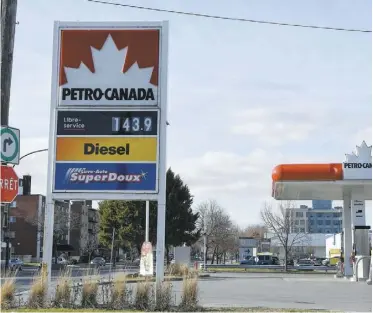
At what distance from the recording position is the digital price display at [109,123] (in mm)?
13703

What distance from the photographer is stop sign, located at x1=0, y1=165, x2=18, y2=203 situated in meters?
11.0

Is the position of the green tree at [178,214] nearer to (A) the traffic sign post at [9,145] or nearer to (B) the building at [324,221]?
(A) the traffic sign post at [9,145]

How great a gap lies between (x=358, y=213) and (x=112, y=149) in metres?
19.5

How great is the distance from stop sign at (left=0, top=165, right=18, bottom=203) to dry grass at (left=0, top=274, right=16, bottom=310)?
257 cm

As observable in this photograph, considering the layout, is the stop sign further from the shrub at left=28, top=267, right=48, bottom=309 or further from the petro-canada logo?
the petro-canada logo

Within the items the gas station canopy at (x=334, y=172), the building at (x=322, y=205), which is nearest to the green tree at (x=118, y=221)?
the gas station canopy at (x=334, y=172)

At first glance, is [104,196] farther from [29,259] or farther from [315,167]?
[29,259]

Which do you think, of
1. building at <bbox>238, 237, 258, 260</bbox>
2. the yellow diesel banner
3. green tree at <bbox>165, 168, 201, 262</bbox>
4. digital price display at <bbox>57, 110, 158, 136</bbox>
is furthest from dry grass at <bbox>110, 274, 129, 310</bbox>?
building at <bbox>238, 237, 258, 260</bbox>

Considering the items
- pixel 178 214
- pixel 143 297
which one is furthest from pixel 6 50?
pixel 178 214

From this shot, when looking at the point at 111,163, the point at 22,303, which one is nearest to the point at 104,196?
the point at 111,163

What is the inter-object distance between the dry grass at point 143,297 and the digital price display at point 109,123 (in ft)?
11.3

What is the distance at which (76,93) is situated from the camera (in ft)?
45.6

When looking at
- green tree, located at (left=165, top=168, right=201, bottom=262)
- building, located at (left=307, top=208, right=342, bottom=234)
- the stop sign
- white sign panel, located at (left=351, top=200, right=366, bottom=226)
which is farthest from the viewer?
building, located at (left=307, top=208, right=342, bottom=234)

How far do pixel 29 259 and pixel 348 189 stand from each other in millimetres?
70258
